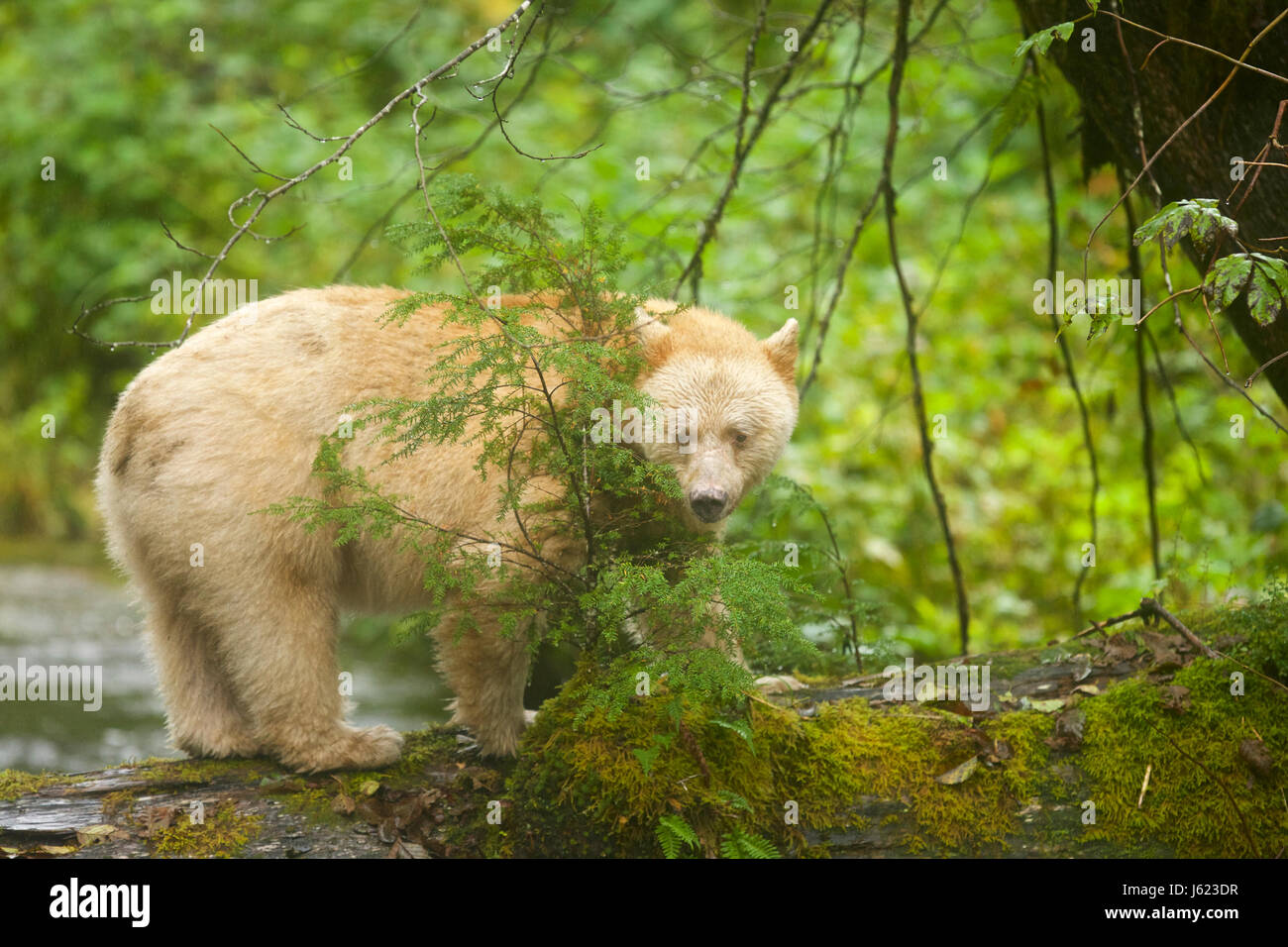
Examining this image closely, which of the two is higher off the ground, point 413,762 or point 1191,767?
point 413,762

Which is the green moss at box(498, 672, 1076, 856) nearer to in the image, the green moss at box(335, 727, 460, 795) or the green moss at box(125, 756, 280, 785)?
the green moss at box(335, 727, 460, 795)

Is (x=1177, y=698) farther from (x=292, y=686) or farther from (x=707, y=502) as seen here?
(x=292, y=686)

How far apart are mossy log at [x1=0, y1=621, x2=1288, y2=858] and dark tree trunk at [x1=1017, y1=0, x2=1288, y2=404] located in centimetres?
171

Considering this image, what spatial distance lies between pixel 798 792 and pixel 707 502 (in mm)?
1187

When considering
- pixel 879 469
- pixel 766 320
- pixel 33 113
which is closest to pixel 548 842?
pixel 879 469

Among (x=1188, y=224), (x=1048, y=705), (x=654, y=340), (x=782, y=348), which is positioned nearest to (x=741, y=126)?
(x=782, y=348)

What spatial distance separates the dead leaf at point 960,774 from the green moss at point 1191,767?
0.44m

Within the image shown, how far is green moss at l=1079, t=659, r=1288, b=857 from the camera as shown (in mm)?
4184

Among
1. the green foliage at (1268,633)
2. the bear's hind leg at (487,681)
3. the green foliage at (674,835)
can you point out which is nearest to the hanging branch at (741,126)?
the bear's hind leg at (487,681)

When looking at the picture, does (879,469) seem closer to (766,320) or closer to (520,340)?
(766,320)

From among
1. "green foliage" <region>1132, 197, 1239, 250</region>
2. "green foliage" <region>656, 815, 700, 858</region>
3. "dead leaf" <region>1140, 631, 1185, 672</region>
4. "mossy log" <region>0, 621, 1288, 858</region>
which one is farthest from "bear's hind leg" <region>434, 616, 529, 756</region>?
"green foliage" <region>1132, 197, 1239, 250</region>

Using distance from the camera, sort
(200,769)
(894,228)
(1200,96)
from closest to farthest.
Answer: (1200,96) < (200,769) < (894,228)

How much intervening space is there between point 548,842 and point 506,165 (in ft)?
38.9

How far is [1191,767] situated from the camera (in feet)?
14.2
